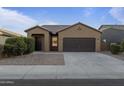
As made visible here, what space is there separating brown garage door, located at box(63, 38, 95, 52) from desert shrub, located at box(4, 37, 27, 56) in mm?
14010

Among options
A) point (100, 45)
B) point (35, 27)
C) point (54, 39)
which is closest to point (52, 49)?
point (54, 39)

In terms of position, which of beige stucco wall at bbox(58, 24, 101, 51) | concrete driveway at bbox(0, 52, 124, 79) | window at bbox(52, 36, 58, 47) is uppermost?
beige stucco wall at bbox(58, 24, 101, 51)

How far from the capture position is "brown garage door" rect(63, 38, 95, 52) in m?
38.3

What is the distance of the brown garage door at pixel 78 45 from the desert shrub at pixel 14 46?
14010 mm

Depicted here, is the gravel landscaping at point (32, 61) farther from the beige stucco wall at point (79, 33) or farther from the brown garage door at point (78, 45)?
the beige stucco wall at point (79, 33)

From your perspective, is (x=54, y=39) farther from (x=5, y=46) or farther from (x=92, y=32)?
(x=5, y=46)

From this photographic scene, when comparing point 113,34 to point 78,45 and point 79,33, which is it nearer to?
point 79,33

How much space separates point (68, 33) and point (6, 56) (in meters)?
16.7

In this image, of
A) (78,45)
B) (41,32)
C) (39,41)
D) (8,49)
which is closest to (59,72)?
(8,49)

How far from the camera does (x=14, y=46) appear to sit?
23.7 meters

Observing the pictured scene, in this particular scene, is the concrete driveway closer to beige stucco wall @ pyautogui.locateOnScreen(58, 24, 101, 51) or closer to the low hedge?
the low hedge

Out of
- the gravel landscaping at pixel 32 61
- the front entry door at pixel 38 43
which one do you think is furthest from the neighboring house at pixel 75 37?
the gravel landscaping at pixel 32 61

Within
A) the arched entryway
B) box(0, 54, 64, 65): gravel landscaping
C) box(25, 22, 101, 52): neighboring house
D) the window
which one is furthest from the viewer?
the window

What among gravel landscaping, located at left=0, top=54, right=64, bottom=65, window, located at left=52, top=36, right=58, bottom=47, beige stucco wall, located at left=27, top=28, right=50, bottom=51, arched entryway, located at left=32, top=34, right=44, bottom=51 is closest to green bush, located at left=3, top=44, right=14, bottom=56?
gravel landscaping, located at left=0, top=54, right=64, bottom=65
